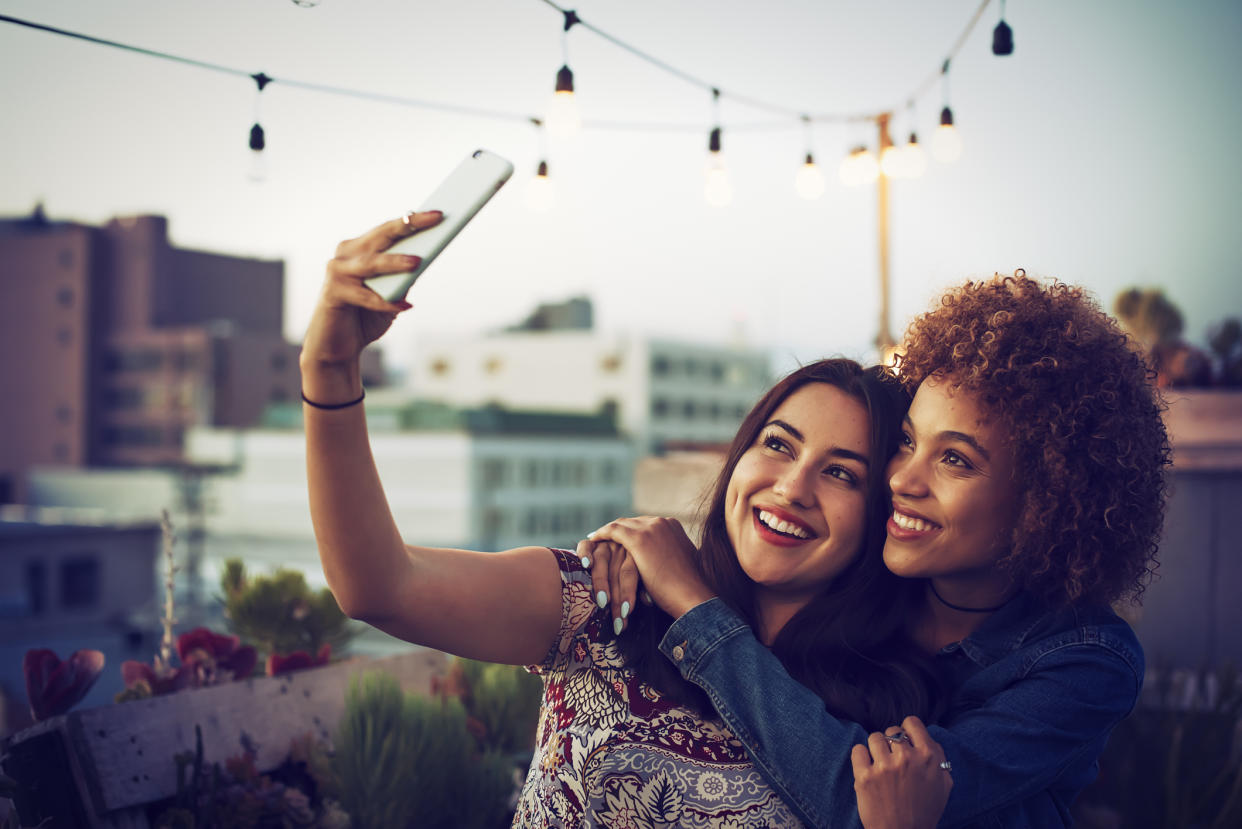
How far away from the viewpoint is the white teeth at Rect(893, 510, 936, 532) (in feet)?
5.81

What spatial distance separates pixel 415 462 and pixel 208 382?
13711 millimetres

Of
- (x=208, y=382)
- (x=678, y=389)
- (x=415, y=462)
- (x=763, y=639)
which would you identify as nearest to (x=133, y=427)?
(x=208, y=382)

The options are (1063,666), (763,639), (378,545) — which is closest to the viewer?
(378,545)

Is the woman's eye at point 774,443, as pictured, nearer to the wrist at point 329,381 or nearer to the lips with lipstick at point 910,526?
the lips with lipstick at point 910,526

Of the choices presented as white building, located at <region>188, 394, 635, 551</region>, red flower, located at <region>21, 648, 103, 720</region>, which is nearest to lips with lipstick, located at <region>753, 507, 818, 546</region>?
red flower, located at <region>21, 648, 103, 720</region>

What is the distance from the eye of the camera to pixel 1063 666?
5.55 ft

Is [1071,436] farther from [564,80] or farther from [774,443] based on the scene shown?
[564,80]

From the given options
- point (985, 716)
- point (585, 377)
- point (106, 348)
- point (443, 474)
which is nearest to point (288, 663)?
point (985, 716)

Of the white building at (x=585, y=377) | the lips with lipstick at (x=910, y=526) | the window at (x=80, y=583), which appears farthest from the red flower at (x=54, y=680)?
→ the white building at (x=585, y=377)

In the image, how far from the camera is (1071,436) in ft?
5.64

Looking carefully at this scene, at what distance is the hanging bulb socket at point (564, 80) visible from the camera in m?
4.82

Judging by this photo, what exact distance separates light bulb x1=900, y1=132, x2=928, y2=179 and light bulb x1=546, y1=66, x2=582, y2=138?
3.50 metres

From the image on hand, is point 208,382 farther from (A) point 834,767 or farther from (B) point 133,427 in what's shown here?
(A) point 834,767

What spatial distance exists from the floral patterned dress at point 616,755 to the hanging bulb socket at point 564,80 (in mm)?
3577
